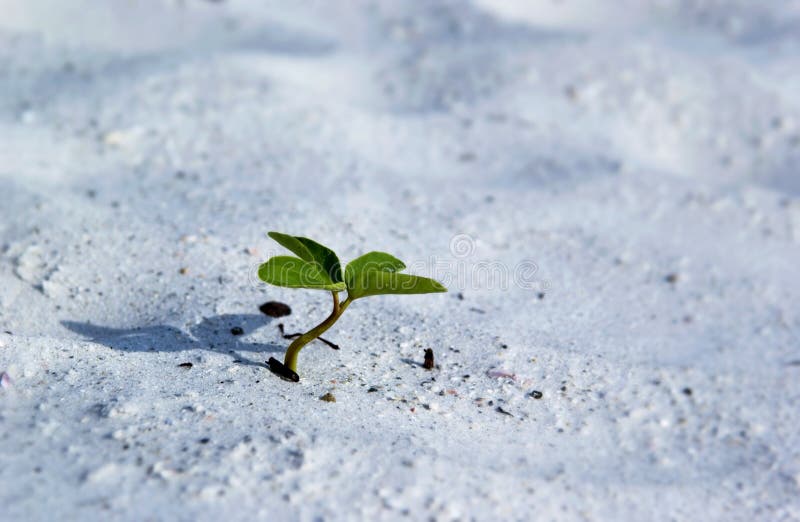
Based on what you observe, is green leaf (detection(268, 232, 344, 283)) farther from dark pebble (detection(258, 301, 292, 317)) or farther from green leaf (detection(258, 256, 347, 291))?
dark pebble (detection(258, 301, 292, 317))

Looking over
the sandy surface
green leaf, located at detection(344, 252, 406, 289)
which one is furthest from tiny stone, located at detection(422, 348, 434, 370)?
green leaf, located at detection(344, 252, 406, 289)

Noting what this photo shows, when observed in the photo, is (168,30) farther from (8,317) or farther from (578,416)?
(578,416)

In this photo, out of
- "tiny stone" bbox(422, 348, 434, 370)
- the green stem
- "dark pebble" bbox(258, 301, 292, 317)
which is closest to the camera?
the green stem

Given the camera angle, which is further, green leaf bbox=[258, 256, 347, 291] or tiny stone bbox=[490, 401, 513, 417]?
tiny stone bbox=[490, 401, 513, 417]

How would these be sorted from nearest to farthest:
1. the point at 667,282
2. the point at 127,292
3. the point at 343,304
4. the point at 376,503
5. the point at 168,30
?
the point at 376,503
the point at 343,304
the point at 127,292
the point at 667,282
the point at 168,30

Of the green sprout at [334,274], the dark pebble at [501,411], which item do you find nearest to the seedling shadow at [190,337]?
the green sprout at [334,274]

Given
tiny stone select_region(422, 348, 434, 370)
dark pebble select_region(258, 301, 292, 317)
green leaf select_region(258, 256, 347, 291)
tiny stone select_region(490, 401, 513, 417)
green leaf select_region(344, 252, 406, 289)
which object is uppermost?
green leaf select_region(344, 252, 406, 289)

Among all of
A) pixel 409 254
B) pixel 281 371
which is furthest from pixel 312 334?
pixel 409 254

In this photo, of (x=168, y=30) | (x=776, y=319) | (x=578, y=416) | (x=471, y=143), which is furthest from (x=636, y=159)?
(x=168, y=30)
